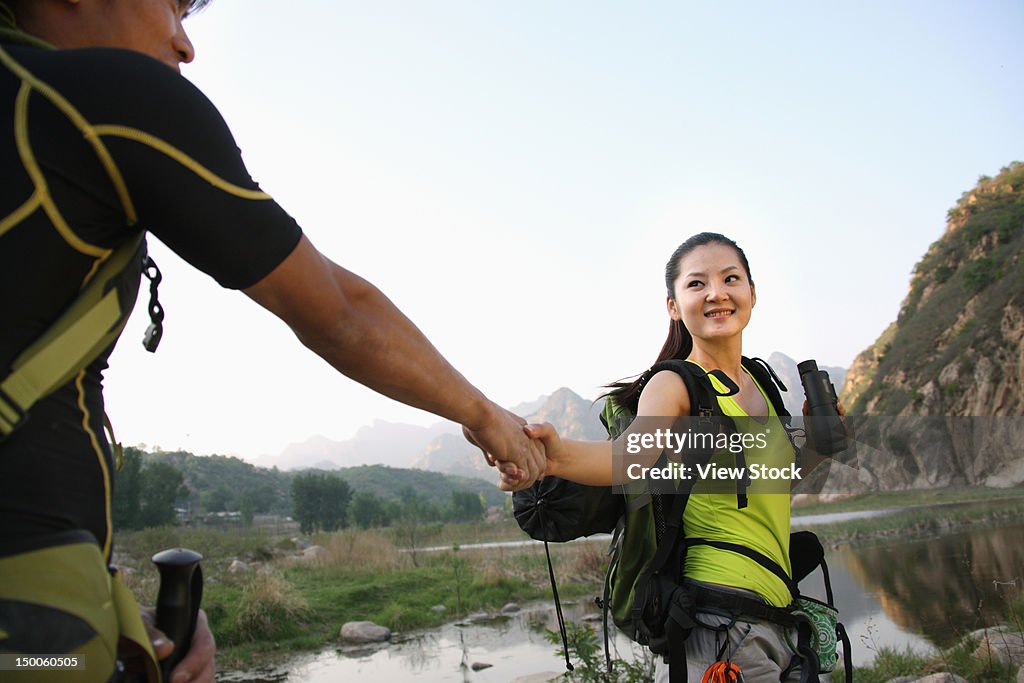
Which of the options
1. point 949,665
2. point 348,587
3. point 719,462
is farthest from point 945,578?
point 719,462

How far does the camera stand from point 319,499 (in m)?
68.4

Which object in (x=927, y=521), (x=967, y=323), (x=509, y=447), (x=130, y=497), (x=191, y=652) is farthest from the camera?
(x=130, y=497)

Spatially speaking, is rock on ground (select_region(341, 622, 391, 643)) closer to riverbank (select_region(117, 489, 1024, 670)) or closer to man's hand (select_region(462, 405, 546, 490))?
riverbank (select_region(117, 489, 1024, 670))

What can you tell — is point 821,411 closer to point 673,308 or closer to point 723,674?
point 673,308

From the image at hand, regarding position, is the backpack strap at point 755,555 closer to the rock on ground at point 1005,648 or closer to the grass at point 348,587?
the rock on ground at point 1005,648

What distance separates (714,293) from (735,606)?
4.05 ft

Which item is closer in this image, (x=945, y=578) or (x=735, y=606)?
(x=735, y=606)

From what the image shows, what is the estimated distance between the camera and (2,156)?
3.36 feet

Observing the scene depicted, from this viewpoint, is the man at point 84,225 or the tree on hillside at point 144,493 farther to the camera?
the tree on hillside at point 144,493

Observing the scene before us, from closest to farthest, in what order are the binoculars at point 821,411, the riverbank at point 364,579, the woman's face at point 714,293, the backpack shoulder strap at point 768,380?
the binoculars at point 821,411
the woman's face at point 714,293
the backpack shoulder strap at point 768,380
the riverbank at point 364,579

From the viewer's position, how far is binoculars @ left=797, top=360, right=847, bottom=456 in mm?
2986

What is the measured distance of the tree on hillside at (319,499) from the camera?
6662 cm

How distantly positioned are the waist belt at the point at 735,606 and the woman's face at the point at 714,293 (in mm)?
1046

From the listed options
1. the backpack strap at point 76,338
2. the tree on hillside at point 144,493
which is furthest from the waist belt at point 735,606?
the tree on hillside at point 144,493
